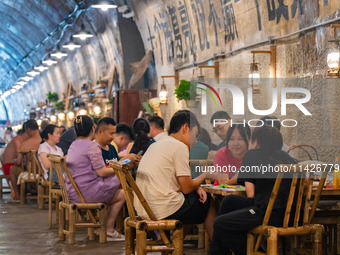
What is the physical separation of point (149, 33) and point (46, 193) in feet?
20.8

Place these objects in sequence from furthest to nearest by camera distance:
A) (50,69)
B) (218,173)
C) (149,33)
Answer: (50,69) < (149,33) < (218,173)

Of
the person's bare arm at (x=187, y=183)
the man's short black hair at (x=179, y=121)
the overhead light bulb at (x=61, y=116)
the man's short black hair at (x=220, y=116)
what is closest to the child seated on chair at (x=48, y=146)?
the man's short black hair at (x=220, y=116)

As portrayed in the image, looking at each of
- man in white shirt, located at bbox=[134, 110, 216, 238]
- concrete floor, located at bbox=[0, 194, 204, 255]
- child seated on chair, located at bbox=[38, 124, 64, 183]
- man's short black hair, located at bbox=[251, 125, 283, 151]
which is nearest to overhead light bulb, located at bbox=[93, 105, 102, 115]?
child seated on chair, located at bbox=[38, 124, 64, 183]

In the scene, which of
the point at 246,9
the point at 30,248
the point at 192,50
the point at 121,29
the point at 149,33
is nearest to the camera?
the point at 30,248

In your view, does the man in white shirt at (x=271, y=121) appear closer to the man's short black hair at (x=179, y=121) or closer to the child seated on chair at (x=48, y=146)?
the man's short black hair at (x=179, y=121)

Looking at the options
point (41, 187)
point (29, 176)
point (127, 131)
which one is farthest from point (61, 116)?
point (127, 131)

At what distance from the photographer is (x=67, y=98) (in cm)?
2848

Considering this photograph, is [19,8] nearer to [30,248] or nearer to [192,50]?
[192,50]

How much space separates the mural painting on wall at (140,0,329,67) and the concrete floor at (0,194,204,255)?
405 cm

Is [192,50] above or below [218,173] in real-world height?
above

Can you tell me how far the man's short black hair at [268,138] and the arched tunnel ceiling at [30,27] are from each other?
14.2 m

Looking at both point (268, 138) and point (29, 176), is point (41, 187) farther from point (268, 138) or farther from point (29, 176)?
point (268, 138)

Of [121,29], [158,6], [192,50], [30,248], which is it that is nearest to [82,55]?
[121,29]

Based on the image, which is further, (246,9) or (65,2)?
(65,2)
